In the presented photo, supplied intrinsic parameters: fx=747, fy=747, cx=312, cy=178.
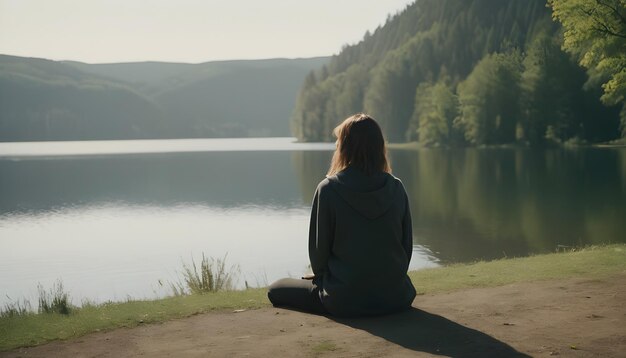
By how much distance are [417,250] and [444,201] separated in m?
13.8

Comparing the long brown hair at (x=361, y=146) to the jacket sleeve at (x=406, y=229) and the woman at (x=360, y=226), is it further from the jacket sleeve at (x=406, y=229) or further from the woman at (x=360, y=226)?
the jacket sleeve at (x=406, y=229)

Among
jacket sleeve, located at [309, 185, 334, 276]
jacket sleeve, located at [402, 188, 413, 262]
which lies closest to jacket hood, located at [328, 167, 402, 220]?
jacket sleeve, located at [309, 185, 334, 276]

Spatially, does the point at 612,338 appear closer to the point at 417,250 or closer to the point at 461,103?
the point at 417,250

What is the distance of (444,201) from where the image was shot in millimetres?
34812

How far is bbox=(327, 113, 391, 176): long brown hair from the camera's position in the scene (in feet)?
23.5

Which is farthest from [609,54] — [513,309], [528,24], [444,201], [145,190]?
[528,24]

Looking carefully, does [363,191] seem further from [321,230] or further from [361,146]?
[321,230]

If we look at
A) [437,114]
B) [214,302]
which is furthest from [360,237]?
[437,114]

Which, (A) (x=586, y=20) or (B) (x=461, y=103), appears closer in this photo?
(A) (x=586, y=20)

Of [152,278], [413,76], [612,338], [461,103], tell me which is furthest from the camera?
[413,76]

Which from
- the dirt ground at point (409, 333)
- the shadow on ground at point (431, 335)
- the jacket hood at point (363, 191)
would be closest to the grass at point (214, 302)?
the dirt ground at point (409, 333)

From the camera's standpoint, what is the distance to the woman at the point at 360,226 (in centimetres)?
728

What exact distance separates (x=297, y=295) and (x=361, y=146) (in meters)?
1.87

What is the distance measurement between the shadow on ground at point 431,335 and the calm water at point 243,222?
895 centimetres
